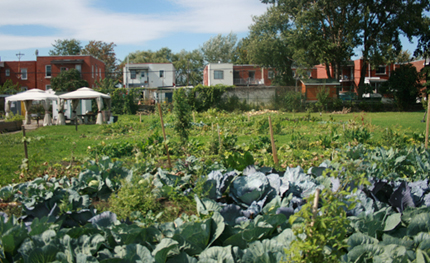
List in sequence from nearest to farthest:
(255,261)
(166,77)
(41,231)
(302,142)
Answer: (255,261) → (41,231) → (302,142) → (166,77)

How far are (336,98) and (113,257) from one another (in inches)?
1127

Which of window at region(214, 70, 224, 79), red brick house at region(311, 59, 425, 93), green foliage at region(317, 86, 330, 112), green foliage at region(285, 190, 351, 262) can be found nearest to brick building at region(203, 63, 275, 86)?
window at region(214, 70, 224, 79)

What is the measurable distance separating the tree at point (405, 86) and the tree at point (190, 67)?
3600 centimetres

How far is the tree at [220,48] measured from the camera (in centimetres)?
6081

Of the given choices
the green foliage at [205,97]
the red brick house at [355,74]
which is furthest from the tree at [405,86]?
the red brick house at [355,74]

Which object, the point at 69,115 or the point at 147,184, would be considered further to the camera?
the point at 69,115

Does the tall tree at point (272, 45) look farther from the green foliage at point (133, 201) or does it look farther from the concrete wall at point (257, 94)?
the green foliage at point (133, 201)

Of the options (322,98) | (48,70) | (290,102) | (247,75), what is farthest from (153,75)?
(322,98)

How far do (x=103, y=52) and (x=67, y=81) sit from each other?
2108cm

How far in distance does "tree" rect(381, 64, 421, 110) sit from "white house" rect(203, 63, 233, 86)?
21316 millimetres

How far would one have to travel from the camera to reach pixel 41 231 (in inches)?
95.6

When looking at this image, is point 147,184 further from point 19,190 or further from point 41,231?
point 19,190

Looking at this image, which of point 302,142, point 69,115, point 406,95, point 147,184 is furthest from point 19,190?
point 406,95

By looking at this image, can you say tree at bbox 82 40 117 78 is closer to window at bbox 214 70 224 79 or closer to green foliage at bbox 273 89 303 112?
window at bbox 214 70 224 79
